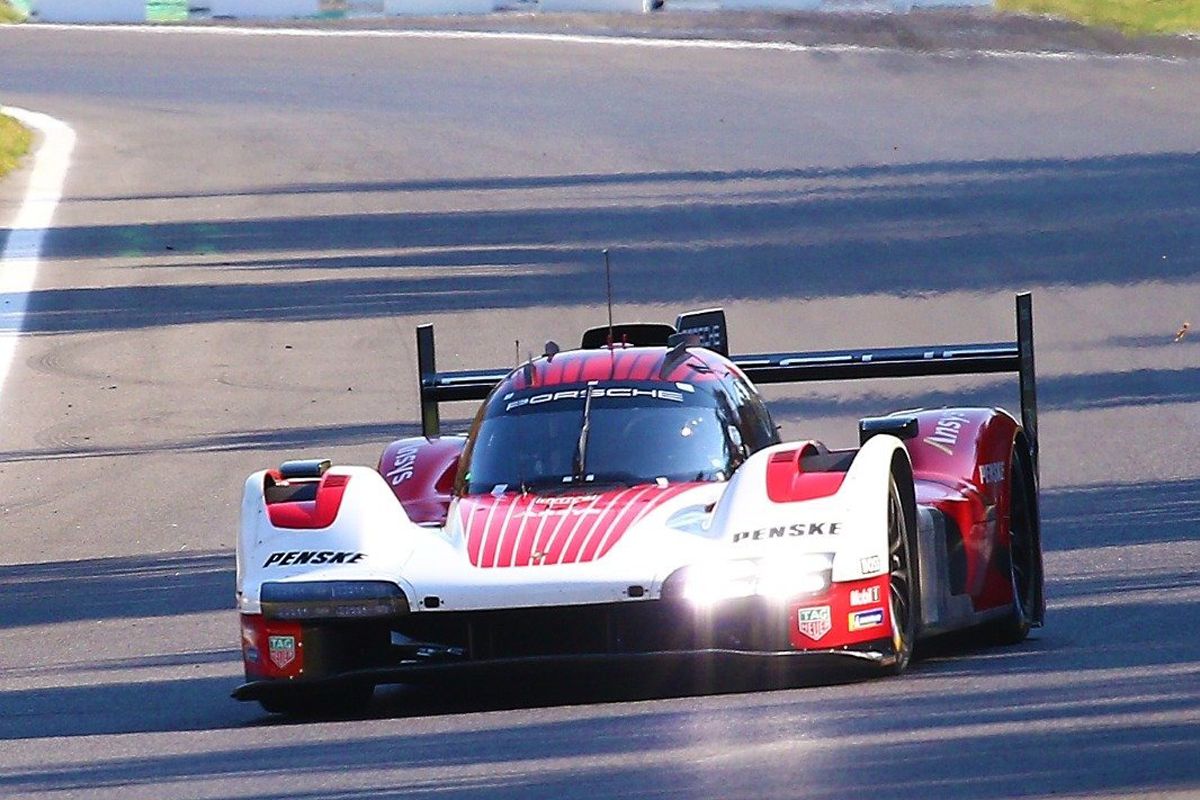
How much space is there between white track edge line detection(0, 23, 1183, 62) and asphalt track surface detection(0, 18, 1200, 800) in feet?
1.19

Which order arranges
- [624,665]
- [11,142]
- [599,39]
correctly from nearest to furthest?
[624,665] < [11,142] < [599,39]

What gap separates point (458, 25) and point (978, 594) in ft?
91.3

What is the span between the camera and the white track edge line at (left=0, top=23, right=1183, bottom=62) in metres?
29.6

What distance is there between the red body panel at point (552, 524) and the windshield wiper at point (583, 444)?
0.84ft

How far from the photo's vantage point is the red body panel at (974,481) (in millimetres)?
9031

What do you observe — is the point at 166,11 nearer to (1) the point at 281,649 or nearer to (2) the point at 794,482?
(1) the point at 281,649

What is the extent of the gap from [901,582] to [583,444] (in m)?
1.33

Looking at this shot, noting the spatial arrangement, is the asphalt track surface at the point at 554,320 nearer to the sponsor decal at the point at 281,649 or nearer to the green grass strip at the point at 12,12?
the sponsor decal at the point at 281,649

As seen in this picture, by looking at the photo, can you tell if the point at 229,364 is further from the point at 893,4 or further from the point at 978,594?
the point at 893,4

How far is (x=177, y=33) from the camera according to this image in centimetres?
3659

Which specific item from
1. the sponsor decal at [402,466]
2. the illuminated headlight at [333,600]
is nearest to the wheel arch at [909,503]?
the illuminated headlight at [333,600]

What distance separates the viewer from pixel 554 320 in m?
17.7

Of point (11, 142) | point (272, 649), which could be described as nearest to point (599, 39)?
point (11, 142)

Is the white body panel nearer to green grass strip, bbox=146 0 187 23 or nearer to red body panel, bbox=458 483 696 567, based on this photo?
red body panel, bbox=458 483 696 567
